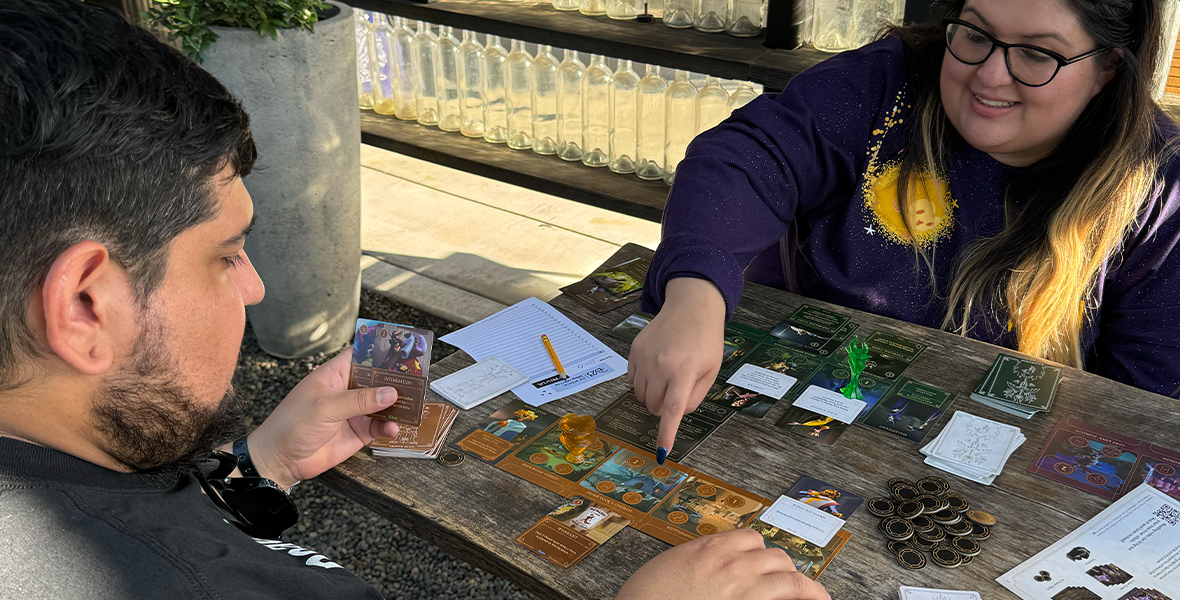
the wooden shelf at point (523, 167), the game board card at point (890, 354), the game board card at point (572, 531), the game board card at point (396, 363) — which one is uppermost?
the game board card at point (396, 363)

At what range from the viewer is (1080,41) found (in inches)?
60.7

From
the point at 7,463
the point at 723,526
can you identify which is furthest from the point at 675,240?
the point at 7,463

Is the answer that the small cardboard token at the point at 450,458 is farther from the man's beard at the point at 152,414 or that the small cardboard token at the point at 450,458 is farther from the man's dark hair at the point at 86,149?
the man's dark hair at the point at 86,149

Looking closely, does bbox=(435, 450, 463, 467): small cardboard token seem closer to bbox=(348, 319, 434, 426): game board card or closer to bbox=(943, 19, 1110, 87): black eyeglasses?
bbox=(348, 319, 434, 426): game board card

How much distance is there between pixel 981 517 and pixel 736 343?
0.52m

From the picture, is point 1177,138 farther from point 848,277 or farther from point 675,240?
point 675,240

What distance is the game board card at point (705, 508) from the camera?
1200 mm

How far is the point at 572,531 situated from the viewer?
1.20 m

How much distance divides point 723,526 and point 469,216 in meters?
3.24

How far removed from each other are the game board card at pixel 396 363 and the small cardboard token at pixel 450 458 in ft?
0.20

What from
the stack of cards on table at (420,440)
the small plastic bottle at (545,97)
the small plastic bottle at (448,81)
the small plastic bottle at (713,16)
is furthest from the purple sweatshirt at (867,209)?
the small plastic bottle at (448,81)

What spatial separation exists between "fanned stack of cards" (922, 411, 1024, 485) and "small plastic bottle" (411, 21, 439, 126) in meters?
2.95

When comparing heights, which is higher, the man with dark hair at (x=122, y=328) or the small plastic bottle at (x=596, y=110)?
the man with dark hair at (x=122, y=328)

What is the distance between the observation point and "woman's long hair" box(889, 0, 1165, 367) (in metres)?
1.57
